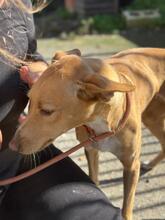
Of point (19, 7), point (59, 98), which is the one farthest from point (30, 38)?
point (59, 98)

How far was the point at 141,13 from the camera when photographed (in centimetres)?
762

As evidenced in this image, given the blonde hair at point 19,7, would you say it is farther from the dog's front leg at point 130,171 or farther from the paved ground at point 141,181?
the paved ground at point 141,181

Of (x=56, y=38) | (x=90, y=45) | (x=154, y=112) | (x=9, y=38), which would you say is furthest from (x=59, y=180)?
(x=56, y=38)

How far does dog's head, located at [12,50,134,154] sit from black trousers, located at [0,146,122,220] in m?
0.24

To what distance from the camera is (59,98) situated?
2039 mm

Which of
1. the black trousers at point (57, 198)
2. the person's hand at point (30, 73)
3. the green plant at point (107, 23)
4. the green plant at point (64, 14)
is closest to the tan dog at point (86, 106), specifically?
the person's hand at point (30, 73)

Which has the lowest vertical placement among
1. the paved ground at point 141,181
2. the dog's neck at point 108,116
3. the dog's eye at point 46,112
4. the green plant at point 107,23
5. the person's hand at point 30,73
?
the green plant at point 107,23

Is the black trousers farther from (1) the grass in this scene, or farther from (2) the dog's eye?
(1) the grass

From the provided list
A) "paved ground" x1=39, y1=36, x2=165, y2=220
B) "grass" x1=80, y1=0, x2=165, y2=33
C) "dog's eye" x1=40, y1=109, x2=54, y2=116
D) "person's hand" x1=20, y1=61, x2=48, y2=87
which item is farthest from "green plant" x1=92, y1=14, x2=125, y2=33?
"dog's eye" x1=40, y1=109, x2=54, y2=116

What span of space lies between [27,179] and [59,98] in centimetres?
48

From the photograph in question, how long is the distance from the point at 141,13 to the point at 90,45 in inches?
52.3

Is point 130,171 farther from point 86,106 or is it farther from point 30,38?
point 30,38

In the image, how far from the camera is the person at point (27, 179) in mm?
2156

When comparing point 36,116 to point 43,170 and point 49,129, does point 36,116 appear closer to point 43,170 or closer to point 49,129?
point 49,129
